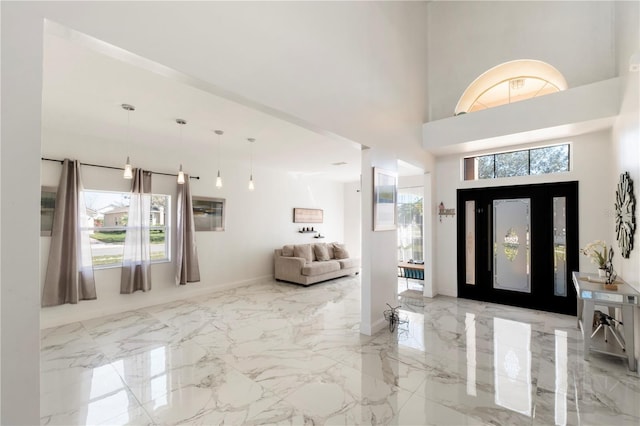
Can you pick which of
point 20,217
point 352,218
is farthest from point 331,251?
point 20,217

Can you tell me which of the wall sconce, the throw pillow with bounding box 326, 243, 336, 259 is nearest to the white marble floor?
the wall sconce

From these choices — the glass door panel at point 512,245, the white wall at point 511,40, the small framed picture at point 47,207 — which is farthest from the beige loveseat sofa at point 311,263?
the small framed picture at point 47,207

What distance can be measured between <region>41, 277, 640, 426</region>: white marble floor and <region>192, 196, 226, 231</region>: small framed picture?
1898 mm

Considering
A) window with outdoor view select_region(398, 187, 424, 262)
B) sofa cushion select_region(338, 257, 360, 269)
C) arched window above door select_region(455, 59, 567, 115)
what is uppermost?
arched window above door select_region(455, 59, 567, 115)

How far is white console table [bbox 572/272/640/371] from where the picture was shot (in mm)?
2623

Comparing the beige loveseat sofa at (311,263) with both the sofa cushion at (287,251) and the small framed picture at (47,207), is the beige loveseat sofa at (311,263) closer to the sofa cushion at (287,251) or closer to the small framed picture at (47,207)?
the sofa cushion at (287,251)

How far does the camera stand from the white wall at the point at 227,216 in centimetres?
417

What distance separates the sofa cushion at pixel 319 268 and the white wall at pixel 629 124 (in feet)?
15.1

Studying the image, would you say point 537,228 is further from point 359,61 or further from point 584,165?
point 359,61

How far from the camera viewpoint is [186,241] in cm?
518

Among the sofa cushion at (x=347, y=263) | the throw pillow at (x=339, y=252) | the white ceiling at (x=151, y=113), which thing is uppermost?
the white ceiling at (x=151, y=113)

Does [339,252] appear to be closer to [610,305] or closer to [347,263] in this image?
[347,263]

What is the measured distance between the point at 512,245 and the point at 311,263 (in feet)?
12.6

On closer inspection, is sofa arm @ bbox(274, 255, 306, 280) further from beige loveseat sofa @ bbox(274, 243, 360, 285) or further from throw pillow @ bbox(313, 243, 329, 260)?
throw pillow @ bbox(313, 243, 329, 260)
